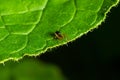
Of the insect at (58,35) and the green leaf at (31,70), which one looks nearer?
the insect at (58,35)

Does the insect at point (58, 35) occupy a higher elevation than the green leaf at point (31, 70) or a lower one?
higher

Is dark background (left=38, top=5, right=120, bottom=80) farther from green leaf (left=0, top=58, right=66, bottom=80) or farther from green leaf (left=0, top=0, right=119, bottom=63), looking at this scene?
green leaf (left=0, top=0, right=119, bottom=63)

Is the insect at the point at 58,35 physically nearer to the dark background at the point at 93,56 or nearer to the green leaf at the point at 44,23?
the green leaf at the point at 44,23

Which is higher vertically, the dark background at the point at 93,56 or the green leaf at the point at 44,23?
the green leaf at the point at 44,23

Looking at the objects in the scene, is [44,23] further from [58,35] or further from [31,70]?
[31,70]

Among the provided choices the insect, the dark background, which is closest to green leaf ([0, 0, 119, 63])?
the insect

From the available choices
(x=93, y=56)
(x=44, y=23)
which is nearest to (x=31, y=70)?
(x=93, y=56)

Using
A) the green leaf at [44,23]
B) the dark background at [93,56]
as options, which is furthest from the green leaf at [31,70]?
Result: the green leaf at [44,23]
